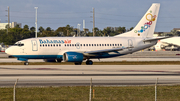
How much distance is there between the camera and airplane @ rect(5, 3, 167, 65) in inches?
1741

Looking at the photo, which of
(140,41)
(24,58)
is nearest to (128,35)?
(140,41)

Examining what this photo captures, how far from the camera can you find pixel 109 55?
46781mm

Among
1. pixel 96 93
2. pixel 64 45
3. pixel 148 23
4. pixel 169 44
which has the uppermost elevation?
pixel 148 23

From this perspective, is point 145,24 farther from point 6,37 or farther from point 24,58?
point 6,37

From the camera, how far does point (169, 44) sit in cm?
13150

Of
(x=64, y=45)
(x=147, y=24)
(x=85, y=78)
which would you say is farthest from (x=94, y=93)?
(x=147, y=24)

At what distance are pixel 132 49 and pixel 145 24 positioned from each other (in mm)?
5666

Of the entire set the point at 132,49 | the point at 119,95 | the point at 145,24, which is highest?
the point at 145,24

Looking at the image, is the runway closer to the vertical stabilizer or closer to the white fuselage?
the white fuselage

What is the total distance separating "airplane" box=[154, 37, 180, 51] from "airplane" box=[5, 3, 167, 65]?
8210 centimetres

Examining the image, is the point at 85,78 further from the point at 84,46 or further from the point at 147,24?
the point at 147,24

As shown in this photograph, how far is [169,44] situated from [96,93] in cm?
11980

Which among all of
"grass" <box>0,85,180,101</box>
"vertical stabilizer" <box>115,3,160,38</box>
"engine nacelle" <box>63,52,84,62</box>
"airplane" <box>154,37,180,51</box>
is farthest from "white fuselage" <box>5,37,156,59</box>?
"airplane" <box>154,37,180,51</box>

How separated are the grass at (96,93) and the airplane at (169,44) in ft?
367
